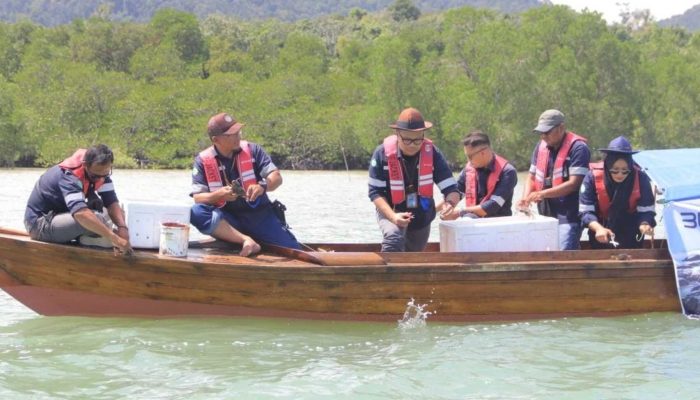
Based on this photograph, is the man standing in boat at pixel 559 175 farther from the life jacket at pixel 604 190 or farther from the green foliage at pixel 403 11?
the green foliage at pixel 403 11

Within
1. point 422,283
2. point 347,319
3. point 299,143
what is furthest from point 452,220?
point 299,143

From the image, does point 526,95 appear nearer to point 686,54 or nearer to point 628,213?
point 686,54

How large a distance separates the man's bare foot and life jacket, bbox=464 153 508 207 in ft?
6.03

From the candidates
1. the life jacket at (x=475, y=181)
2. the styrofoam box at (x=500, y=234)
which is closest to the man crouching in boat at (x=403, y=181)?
the styrofoam box at (x=500, y=234)

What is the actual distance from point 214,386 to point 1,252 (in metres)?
2.23

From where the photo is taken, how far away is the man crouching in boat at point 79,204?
6.20m

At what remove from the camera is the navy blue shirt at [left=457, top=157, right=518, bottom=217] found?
7387 millimetres

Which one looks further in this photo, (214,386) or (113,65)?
(113,65)

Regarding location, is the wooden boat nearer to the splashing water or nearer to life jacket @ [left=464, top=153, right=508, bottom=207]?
the splashing water

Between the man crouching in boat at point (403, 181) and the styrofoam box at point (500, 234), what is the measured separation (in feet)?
0.78

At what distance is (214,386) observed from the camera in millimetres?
5363

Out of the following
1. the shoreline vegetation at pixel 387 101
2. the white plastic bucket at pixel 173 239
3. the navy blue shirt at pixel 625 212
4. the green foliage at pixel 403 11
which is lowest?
the white plastic bucket at pixel 173 239

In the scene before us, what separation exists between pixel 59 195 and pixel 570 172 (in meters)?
3.90

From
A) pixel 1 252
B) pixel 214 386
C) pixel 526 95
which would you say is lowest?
pixel 214 386
